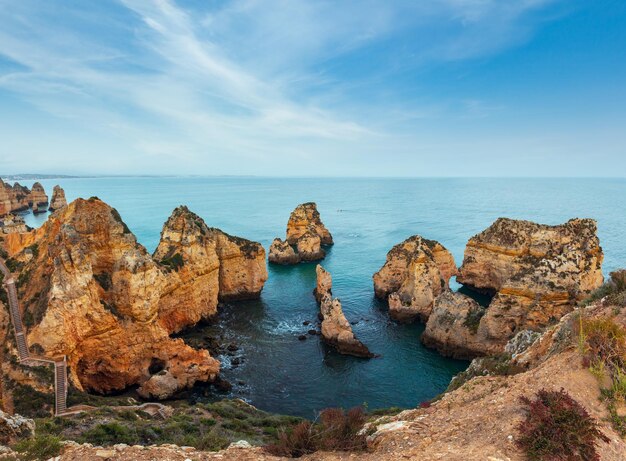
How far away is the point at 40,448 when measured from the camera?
1110 cm

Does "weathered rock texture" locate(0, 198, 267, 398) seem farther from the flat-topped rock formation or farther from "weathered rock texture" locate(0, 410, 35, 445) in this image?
the flat-topped rock formation

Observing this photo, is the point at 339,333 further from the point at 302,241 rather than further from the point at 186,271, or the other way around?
the point at 302,241

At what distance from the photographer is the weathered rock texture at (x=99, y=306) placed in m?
25.8

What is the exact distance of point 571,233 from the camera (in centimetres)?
4338

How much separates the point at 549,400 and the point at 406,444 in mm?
4365

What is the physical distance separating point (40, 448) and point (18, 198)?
17324 cm

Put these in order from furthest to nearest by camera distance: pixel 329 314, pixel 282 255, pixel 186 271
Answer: pixel 282 255, pixel 186 271, pixel 329 314

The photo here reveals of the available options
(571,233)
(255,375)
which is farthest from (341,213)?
(255,375)

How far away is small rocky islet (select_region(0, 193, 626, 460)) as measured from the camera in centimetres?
1101

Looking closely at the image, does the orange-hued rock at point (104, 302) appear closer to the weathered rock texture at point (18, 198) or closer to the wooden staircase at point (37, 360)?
the wooden staircase at point (37, 360)

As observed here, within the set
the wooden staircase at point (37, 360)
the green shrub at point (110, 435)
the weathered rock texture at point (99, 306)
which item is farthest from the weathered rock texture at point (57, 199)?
the green shrub at point (110, 435)

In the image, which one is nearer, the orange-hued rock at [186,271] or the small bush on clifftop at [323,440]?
the small bush on clifftop at [323,440]

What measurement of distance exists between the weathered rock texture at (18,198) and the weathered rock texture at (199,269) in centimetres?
11977

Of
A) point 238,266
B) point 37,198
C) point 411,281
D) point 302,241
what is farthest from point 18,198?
point 411,281
